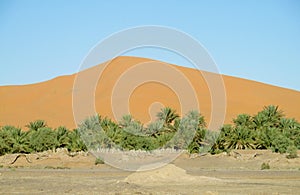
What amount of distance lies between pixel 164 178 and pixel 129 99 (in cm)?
6429

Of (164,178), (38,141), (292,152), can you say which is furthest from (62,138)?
(164,178)

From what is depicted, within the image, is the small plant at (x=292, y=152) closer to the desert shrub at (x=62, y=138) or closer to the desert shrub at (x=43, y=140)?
the desert shrub at (x=62, y=138)

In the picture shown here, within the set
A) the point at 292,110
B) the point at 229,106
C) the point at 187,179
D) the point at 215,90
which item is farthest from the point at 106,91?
the point at 187,179

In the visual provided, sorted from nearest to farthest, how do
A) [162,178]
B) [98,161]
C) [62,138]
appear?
[162,178] < [98,161] < [62,138]

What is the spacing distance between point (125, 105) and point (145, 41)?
50.0 m

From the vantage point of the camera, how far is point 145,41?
1049 inches

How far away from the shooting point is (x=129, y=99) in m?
92.0

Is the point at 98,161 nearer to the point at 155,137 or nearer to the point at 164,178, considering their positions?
the point at 155,137

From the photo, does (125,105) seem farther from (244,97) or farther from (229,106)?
(244,97)

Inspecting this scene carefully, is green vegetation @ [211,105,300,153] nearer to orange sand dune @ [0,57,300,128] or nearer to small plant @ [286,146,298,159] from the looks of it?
small plant @ [286,146,298,159]

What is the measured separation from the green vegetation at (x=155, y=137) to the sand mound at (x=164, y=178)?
15.5 meters

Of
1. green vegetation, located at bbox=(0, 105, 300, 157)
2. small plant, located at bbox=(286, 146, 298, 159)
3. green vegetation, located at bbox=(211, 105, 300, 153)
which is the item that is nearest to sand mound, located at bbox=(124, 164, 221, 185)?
green vegetation, located at bbox=(0, 105, 300, 157)

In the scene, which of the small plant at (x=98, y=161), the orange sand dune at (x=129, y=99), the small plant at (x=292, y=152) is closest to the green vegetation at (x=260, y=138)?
the small plant at (x=292, y=152)

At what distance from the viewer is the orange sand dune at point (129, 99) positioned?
85.2 metres
